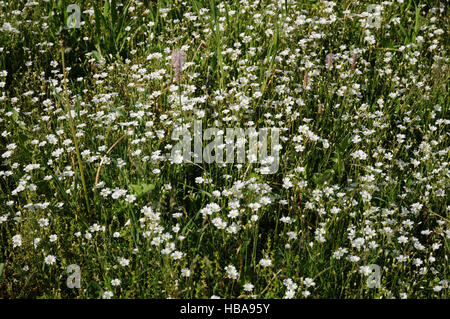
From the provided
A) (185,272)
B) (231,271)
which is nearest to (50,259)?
(185,272)

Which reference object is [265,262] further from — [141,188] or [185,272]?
[141,188]

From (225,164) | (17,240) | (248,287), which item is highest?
(225,164)

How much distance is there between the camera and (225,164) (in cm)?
356

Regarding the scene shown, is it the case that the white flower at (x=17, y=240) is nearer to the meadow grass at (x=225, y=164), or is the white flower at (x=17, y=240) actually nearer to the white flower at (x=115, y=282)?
the meadow grass at (x=225, y=164)

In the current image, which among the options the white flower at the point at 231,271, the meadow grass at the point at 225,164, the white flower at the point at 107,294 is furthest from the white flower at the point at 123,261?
the white flower at the point at 231,271

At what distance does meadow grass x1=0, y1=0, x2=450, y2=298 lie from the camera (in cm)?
298

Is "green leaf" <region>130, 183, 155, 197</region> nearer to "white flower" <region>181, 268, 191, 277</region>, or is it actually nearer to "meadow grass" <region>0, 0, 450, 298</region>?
"meadow grass" <region>0, 0, 450, 298</region>

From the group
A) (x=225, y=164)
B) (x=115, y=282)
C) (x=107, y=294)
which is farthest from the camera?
(x=225, y=164)

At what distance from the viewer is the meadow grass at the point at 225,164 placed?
298 centimetres

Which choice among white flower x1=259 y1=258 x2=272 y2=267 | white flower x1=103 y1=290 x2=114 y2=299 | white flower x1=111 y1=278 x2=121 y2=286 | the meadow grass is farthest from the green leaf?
white flower x1=259 y1=258 x2=272 y2=267

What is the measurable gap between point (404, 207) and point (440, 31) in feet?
7.81

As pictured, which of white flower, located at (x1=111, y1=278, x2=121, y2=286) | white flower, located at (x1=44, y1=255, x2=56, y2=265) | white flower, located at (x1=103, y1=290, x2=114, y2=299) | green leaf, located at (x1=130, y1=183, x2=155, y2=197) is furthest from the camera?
green leaf, located at (x1=130, y1=183, x2=155, y2=197)

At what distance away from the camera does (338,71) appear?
178 inches

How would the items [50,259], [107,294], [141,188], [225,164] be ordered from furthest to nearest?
1. [225,164]
2. [141,188]
3. [50,259]
4. [107,294]
